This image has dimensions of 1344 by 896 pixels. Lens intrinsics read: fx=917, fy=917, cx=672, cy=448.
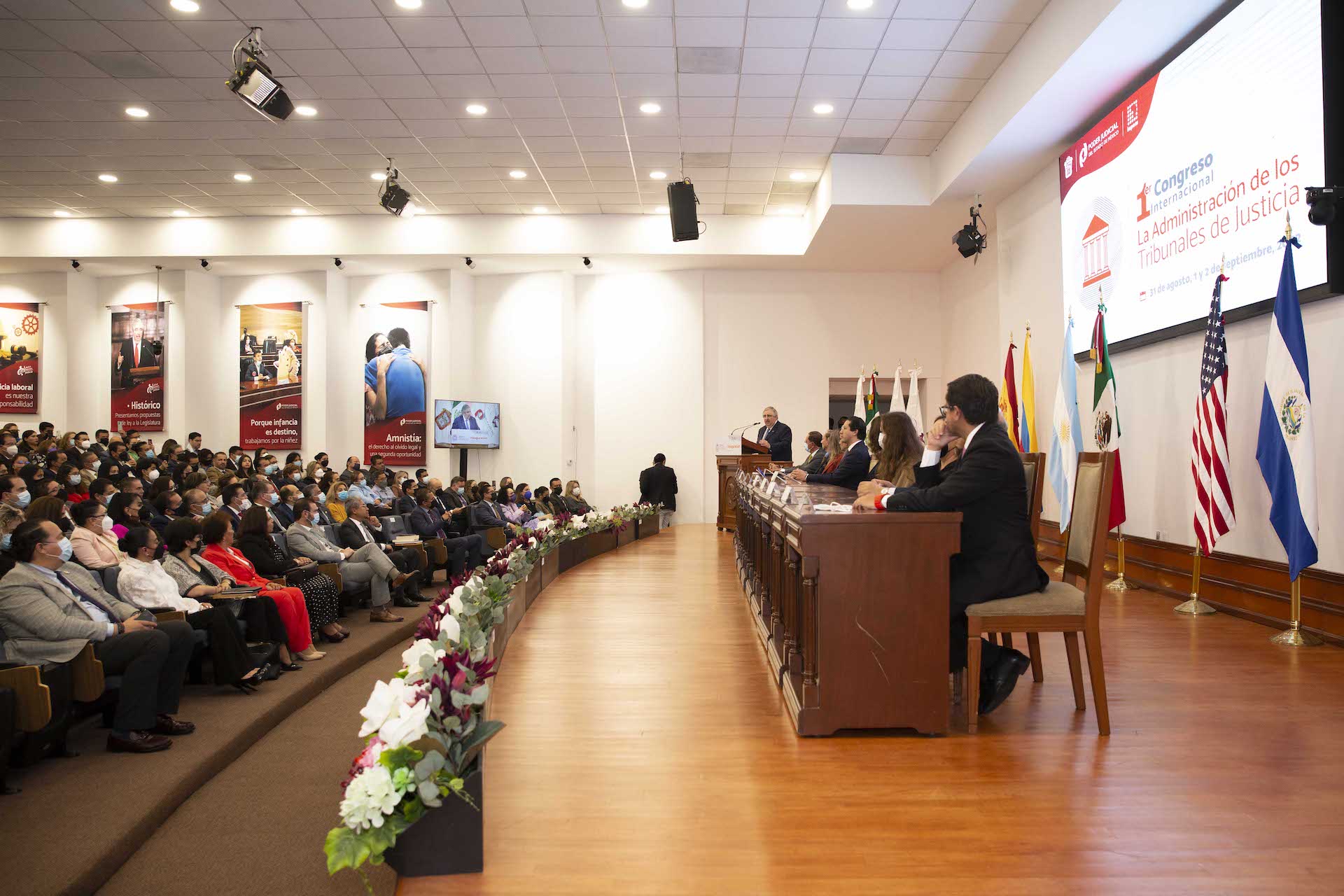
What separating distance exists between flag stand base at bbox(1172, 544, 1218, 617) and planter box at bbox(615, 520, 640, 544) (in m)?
6.13

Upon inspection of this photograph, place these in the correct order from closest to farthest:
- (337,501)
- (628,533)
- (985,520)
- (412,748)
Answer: (412,748) < (985,520) < (337,501) < (628,533)

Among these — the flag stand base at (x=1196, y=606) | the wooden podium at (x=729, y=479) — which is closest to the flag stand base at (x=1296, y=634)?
the flag stand base at (x=1196, y=606)

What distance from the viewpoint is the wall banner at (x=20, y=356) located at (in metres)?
14.3

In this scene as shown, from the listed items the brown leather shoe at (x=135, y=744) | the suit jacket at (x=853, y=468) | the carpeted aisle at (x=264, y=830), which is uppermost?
the suit jacket at (x=853, y=468)

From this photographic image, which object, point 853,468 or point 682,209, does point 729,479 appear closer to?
point 682,209

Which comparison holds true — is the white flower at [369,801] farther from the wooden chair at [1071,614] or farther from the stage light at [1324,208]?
the stage light at [1324,208]

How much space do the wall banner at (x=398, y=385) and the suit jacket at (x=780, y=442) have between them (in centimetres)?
607

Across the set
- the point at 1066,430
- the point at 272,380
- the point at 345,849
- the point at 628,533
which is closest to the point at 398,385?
the point at 272,380

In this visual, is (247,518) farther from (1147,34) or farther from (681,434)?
(681,434)

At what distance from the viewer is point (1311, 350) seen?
5215 mm

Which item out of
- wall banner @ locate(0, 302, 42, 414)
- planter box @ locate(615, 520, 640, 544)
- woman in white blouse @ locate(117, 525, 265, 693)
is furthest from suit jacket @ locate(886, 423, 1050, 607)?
wall banner @ locate(0, 302, 42, 414)

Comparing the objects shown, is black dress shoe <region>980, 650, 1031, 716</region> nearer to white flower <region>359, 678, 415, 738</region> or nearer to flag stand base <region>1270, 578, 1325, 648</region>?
white flower <region>359, 678, 415, 738</region>

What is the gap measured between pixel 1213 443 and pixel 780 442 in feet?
18.2

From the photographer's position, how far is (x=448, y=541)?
8383 mm
